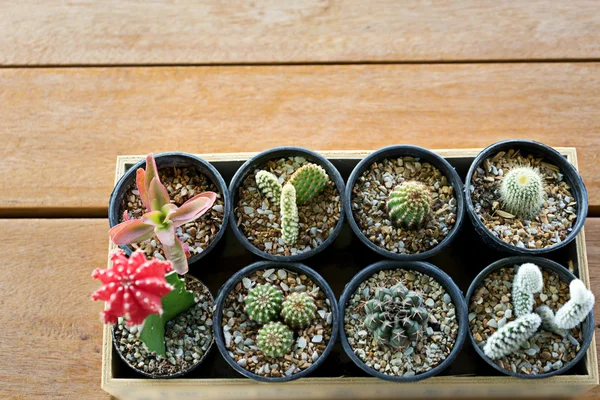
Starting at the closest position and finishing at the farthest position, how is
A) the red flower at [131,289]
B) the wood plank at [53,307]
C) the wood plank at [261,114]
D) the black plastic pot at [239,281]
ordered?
1. the red flower at [131,289]
2. the black plastic pot at [239,281]
3. the wood plank at [53,307]
4. the wood plank at [261,114]

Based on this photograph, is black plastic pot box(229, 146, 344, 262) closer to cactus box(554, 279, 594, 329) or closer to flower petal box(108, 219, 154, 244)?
flower petal box(108, 219, 154, 244)

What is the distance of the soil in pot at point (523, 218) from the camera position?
130 cm

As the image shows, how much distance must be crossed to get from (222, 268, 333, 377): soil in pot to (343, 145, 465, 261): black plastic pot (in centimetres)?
16

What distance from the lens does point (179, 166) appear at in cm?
137

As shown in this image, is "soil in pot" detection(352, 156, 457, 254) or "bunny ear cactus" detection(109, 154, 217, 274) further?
"soil in pot" detection(352, 156, 457, 254)

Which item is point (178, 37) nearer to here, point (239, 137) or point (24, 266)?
point (239, 137)

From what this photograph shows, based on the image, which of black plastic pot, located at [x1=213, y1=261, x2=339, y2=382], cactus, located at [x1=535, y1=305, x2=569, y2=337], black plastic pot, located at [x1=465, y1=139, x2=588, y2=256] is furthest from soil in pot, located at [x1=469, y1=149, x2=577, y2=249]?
black plastic pot, located at [x1=213, y1=261, x2=339, y2=382]

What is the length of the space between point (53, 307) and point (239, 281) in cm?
55

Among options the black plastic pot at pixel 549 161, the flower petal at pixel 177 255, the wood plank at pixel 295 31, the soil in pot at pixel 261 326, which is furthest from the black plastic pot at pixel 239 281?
the wood plank at pixel 295 31

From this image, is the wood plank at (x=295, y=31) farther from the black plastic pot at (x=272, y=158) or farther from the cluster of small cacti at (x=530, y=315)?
the cluster of small cacti at (x=530, y=315)

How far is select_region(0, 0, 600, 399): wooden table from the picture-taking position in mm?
1562

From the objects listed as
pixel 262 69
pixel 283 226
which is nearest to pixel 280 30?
pixel 262 69

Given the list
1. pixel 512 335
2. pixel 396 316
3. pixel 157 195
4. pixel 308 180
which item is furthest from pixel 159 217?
pixel 512 335

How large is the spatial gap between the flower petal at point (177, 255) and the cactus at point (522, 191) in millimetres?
687
